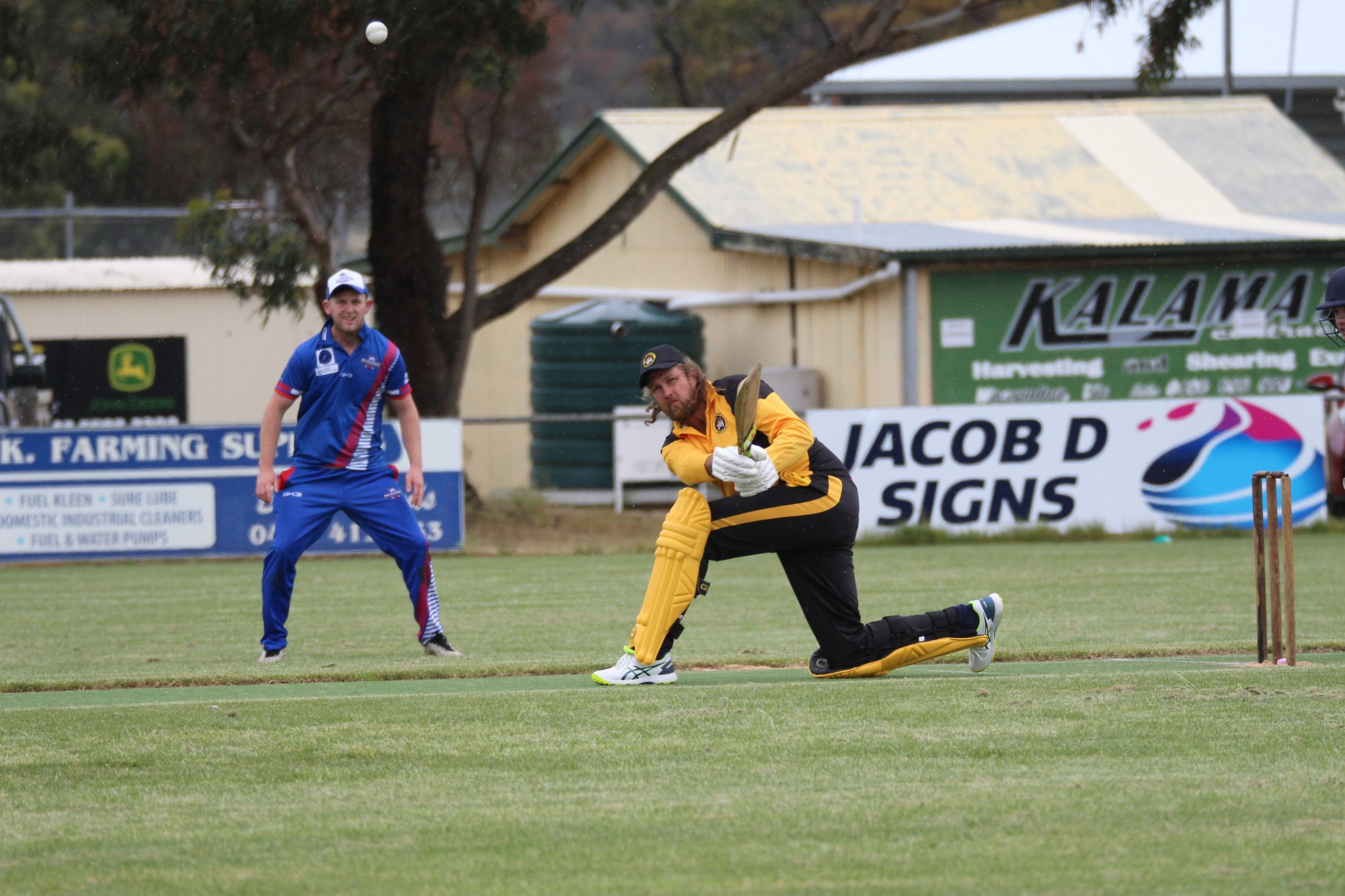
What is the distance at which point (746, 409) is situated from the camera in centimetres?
737

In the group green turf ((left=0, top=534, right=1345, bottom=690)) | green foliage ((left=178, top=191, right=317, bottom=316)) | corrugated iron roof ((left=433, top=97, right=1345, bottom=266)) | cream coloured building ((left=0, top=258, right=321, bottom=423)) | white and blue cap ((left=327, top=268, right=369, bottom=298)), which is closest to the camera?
white and blue cap ((left=327, top=268, right=369, bottom=298))

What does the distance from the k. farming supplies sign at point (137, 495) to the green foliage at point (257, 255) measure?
5.27m

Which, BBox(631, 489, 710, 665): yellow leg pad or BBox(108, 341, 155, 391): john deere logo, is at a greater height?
BBox(108, 341, 155, 391): john deere logo

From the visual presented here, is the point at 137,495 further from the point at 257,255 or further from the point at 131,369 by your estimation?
the point at 131,369

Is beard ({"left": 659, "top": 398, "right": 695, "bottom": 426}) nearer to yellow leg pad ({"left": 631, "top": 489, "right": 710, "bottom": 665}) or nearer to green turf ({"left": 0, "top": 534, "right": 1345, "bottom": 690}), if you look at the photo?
yellow leg pad ({"left": 631, "top": 489, "right": 710, "bottom": 665})

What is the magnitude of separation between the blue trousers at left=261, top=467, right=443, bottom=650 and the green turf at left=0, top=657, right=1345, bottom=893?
159 centimetres

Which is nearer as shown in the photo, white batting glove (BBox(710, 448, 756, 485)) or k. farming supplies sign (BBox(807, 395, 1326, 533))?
white batting glove (BBox(710, 448, 756, 485))

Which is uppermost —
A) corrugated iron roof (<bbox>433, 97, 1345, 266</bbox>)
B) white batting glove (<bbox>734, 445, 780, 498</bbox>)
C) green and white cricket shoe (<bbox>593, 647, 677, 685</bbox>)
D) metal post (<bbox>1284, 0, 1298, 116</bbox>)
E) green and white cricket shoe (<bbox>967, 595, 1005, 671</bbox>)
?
metal post (<bbox>1284, 0, 1298, 116</bbox>)

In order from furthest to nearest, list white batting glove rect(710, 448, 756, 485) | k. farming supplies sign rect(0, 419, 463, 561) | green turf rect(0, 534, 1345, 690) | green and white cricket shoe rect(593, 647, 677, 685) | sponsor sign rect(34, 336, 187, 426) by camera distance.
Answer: sponsor sign rect(34, 336, 187, 426) < k. farming supplies sign rect(0, 419, 463, 561) < green turf rect(0, 534, 1345, 690) < green and white cricket shoe rect(593, 647, 677, 685) < white batting glove rect(710, 448, 756, 485)

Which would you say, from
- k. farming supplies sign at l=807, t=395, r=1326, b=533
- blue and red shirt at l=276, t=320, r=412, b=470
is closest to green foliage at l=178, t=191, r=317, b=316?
k. farming supplies sign at l=807, t=395, r=1326, b=533

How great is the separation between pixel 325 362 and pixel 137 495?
911 centimetres

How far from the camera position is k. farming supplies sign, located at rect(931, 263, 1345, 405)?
77.4 feet

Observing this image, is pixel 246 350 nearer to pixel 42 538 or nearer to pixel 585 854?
pixel 42 538

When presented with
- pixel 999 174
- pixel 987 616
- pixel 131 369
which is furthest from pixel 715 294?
pixel 987 616
